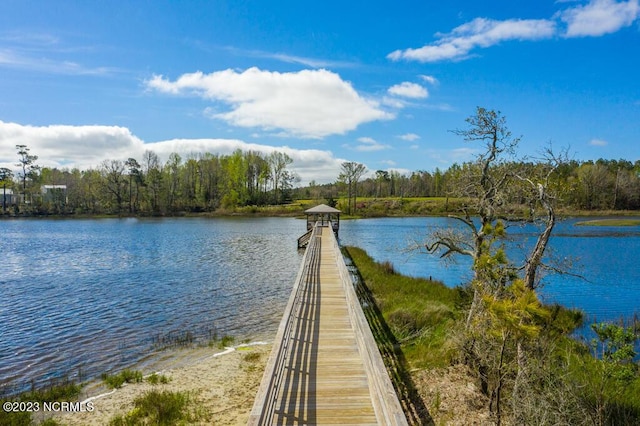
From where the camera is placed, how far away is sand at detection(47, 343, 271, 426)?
336 inches

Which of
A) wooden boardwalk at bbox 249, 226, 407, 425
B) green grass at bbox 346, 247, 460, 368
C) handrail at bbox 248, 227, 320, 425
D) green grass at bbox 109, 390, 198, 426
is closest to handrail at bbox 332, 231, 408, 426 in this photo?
wooden boardwalk at bbox 249, 226, 407, 425

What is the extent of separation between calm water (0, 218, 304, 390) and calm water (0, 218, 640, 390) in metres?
0.05

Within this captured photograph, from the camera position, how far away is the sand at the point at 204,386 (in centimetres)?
852

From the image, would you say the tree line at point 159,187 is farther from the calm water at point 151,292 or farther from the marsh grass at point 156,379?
the marsh grass at point 156,379

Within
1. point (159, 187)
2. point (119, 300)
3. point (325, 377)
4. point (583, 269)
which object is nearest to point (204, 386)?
point (325, 377)

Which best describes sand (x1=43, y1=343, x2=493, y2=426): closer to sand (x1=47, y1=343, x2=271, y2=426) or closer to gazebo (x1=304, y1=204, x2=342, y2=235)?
sand (x1=47, y1=343, x2=271, y2=426)

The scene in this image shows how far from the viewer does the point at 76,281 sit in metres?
22.8

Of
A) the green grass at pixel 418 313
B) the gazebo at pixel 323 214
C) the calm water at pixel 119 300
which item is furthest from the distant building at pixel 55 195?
the green grass at pixel 418 313

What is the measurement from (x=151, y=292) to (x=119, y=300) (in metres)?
1.80

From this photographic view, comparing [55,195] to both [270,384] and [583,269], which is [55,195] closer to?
[583,269]

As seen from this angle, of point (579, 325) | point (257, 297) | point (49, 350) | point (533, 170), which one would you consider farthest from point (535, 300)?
point (257, 297)

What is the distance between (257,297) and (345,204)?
242ft

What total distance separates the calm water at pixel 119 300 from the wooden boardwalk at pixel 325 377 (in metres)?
4.89

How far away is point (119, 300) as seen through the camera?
18.7 meters
